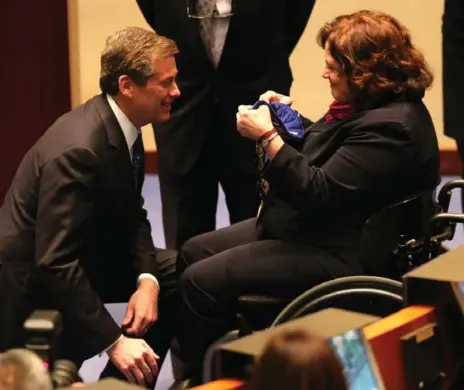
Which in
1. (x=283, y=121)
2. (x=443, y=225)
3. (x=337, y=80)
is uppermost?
(x=337, y=80)

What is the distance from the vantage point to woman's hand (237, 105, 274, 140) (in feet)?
7.88

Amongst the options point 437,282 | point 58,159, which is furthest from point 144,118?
point 437,282

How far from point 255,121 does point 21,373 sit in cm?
122

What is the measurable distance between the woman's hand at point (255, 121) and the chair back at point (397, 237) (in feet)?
1.15

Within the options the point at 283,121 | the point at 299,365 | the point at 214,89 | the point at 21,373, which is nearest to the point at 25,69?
the point at 214,89

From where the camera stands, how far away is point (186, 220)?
3.33 metres

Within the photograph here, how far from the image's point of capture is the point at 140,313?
2.47m

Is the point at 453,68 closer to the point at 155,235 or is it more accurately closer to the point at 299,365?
the point at 155,235

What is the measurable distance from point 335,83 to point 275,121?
200 millimetres

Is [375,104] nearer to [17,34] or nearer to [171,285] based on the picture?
[171,285]

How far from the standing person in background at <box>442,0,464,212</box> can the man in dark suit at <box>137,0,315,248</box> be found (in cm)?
49

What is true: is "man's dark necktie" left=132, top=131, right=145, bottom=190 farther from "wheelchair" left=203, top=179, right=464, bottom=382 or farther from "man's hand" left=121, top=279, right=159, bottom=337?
"wheelchair" left=203, top=179, right=464, bottom=382

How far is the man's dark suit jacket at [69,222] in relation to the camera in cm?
230

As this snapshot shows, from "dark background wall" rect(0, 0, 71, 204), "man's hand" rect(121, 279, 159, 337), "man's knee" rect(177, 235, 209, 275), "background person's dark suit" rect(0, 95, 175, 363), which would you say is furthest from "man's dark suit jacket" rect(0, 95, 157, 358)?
"dark background wall" rect(0, 0, 71, 204)
